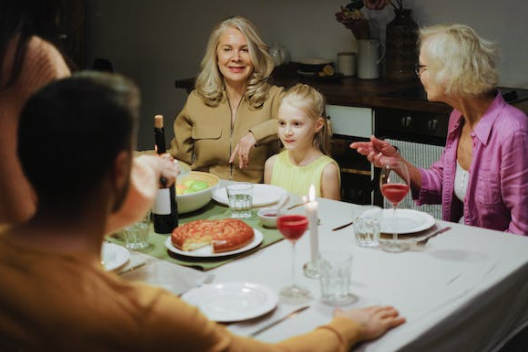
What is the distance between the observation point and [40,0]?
5.12ft

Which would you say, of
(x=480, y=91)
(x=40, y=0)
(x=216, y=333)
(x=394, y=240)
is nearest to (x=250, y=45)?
(x=480, y=91)

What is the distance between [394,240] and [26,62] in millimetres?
1033

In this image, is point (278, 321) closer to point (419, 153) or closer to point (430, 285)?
point (430, 285)

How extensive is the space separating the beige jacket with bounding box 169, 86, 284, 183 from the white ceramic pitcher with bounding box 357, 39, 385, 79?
118 centimetres

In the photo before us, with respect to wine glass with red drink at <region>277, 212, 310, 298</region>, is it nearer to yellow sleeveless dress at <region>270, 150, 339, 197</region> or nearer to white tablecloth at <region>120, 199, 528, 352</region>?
white tablecloth at <region>120, 199, 528, 352</region>

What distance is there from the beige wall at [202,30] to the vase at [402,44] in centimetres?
11

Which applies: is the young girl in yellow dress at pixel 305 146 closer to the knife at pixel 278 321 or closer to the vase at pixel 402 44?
the knife at pixel 278 321

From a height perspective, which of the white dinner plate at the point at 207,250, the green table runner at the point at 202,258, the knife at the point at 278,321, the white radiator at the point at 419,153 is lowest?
the knife at the point at 278,321

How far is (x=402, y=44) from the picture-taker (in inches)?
160

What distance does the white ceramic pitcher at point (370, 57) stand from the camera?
421cm

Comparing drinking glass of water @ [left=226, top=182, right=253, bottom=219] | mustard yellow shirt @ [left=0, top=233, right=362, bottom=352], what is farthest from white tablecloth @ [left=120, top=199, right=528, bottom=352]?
mustard yellow shirt @ [left=0, top=233, right=362, bottom=352]

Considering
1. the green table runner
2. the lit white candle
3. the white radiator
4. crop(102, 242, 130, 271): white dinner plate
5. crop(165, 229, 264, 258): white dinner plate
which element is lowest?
the green table runner

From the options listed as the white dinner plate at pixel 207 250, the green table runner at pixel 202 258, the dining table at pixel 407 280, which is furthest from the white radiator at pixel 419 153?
the white dinner plate at pixel 207 250

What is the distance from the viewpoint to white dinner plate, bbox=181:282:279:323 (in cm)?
154
